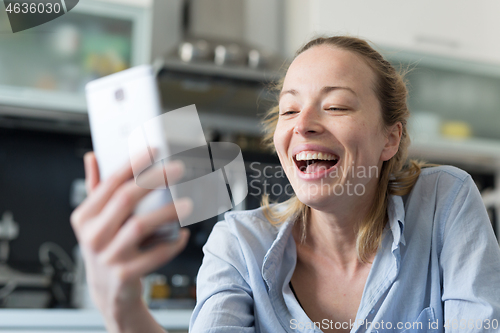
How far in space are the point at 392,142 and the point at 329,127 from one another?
0.22 meters

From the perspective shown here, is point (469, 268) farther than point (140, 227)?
Yes

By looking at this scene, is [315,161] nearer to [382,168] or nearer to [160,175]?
[382,168]

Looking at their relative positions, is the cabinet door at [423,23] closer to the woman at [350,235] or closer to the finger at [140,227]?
the woman at [350,235]

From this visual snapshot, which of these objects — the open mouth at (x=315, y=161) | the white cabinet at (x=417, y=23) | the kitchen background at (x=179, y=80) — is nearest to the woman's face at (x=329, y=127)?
the open mouth at (x=315, y=161)

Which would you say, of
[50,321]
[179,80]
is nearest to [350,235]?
[50,321]

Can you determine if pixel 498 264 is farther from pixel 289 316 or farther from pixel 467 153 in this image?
pixel 467 153

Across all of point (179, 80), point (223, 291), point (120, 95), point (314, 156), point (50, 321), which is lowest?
point (50, 321)

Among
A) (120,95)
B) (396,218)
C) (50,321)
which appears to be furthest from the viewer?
(50,321)

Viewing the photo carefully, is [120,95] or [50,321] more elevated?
[120,95]

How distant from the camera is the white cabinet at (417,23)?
221 cm

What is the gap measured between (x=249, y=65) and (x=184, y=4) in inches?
17.7

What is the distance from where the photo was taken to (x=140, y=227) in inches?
14.2

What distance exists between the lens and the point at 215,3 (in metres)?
2.17

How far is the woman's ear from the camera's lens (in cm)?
99
